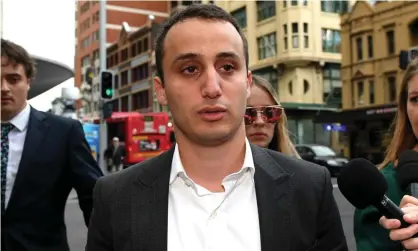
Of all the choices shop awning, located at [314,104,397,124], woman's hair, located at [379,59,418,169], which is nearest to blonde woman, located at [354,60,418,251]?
woman's hair, located at [379,59,418,169]

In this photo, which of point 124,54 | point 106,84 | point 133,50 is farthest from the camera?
point 124,54

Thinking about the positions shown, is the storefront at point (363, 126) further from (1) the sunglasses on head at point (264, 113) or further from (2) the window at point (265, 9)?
(1) the sunglasses on head at point (264, 113)

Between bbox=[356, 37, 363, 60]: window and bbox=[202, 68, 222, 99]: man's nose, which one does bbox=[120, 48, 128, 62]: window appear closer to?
bbox=[356, 37, 363, 60]: window

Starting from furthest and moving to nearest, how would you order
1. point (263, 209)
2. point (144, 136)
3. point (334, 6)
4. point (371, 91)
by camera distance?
point (334, 6), point (371, 91), point (144, 136), point (263, 209)

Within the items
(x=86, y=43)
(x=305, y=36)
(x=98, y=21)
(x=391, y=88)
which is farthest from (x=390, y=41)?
(x=86, y=43)

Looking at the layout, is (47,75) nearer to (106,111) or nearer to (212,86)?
(212,86)

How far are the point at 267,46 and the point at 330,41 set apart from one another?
4.48 m

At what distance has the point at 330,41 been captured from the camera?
3644 centimetres

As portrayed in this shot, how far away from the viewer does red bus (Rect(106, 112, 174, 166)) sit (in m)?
23.3

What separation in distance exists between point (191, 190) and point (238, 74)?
43cm

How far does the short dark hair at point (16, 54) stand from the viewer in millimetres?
2768

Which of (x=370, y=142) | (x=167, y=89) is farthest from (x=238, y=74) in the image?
(x=370, y=142)

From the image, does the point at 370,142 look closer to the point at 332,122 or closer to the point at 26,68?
the point at 332,122

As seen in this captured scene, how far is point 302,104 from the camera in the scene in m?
34.9
